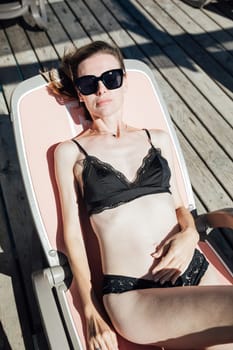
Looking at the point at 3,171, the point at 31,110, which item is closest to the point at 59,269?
the point at 31,110

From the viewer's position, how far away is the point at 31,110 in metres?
2.62

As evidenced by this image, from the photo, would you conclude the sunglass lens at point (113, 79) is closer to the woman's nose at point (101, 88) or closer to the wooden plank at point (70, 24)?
the woman's nose at point (101, 88)

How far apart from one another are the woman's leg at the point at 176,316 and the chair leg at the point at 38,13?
10.9 ft

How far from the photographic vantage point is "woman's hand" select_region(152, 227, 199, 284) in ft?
7.07

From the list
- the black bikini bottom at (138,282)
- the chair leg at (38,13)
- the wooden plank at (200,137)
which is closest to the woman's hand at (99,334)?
the black bikini bottom at (138,282)

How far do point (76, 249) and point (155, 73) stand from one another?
8.00 ft

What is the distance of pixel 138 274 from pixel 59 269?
36 centimetres

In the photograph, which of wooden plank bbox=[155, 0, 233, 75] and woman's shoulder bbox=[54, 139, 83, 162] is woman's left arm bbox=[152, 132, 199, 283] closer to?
woman's shoulder bbox=[54, 139, 83, 162]

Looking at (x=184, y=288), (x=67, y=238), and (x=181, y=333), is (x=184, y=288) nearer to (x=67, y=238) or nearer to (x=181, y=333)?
(x=181, y=333)

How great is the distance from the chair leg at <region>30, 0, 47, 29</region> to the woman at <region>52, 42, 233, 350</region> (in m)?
2.37

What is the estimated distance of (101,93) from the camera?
2424 mm

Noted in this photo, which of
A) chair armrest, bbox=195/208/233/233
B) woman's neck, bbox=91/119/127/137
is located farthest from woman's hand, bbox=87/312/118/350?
woman's neck, bbox=91/119/127/137

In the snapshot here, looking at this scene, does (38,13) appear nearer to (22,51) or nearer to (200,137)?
(22,51)

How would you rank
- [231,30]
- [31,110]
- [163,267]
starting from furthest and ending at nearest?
1. [231,30]
2. [31,110]
3. [163,267]
